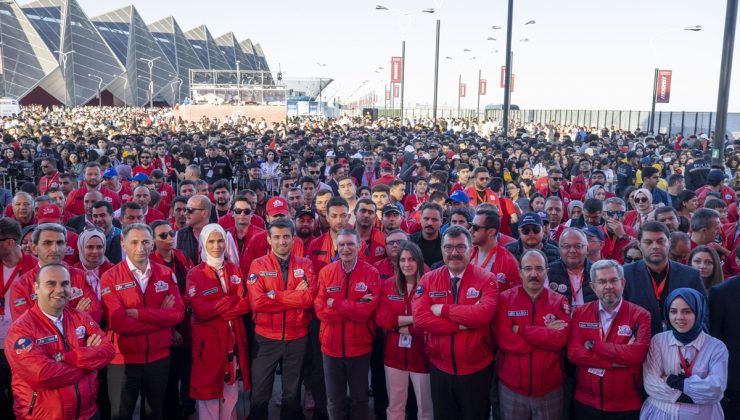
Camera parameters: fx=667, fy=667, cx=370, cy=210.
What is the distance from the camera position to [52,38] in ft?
305

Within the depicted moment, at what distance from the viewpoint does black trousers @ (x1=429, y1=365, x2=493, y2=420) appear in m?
4.96

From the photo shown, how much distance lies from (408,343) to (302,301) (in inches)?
36.1

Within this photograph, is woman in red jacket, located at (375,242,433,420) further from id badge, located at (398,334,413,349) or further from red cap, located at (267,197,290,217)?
red cap, located at (267,197,290,217)

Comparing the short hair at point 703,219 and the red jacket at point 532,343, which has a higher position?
the short hair at point 703,219

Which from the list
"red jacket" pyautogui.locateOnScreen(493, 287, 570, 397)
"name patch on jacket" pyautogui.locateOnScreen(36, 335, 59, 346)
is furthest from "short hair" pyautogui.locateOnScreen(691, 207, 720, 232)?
"name patch on jacket" pyautogui.locateOnScreen(36, 335, 59, 346)

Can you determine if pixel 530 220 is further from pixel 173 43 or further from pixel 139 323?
pixel 173 43

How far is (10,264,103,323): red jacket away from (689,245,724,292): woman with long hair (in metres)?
4.80

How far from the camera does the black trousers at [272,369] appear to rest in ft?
18.1

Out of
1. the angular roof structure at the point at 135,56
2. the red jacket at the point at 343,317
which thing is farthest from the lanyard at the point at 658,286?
the angular roof structure at the point at 135,56

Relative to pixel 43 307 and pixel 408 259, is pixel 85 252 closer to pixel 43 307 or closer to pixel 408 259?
pixel 43 307

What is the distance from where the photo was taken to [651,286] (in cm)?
506

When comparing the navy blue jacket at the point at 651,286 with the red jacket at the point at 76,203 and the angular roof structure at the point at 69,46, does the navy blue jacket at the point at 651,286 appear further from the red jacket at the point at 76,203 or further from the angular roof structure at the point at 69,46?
the angular roof structure at the point at 69,46

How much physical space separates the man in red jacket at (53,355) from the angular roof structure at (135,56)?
10295 cm

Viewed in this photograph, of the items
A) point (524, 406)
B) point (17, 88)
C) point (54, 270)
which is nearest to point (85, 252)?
point (54, 270)
